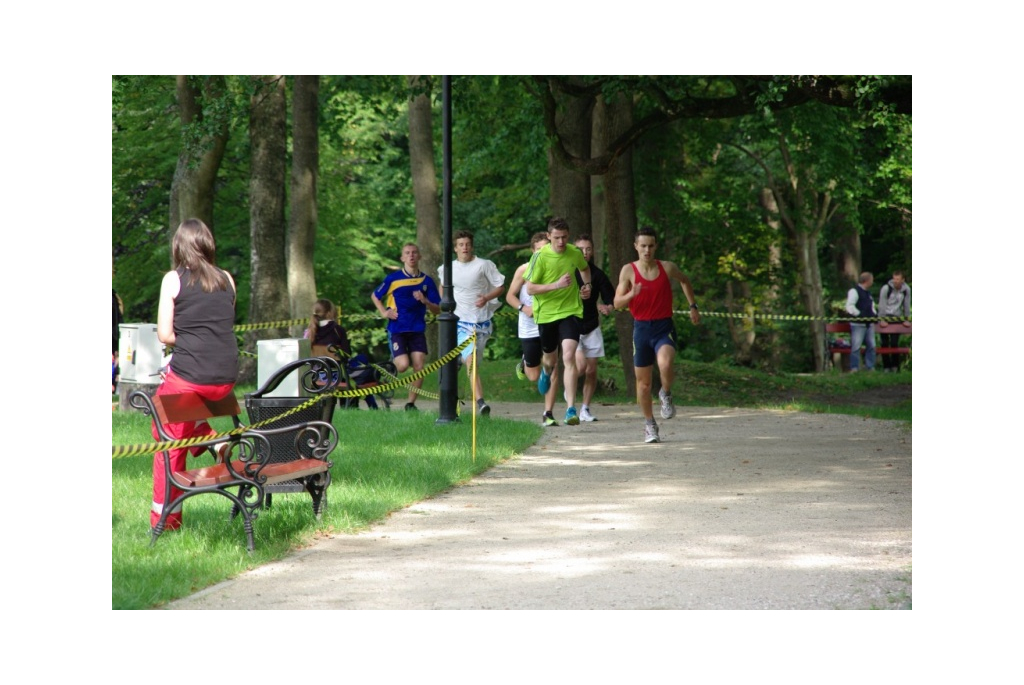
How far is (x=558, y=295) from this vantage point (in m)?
14.5

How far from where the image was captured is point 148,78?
21.4 metres

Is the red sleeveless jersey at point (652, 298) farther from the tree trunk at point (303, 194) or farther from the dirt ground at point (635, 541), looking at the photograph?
the tree trunk at point (303, 194)

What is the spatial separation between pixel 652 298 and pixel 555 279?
1.40 metres

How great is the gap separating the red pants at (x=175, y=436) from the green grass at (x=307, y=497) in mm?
121

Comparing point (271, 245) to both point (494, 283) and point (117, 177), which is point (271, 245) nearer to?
point (494, 283)

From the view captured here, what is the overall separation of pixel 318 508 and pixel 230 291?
64.1 inches

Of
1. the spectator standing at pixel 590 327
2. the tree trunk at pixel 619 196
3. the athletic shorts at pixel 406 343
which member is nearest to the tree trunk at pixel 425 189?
the tree trunk at pixel 619 196

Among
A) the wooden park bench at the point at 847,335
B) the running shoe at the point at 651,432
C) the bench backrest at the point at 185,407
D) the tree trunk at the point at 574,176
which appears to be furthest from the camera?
the wooden park bench at the point at 847,335

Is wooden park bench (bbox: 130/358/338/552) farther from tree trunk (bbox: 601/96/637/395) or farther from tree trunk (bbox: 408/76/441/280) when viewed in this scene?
tree trunk (bbox: 408/76/441/280)

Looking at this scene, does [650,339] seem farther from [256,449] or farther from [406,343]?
[256,449]

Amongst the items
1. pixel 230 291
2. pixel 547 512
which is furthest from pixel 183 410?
pixel 547 512

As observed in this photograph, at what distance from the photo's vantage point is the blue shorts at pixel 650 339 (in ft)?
44.1

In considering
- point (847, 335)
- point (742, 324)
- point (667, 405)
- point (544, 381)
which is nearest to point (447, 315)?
point (544, 381)

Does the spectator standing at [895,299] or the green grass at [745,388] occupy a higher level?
the spectator standing at [895,299]
